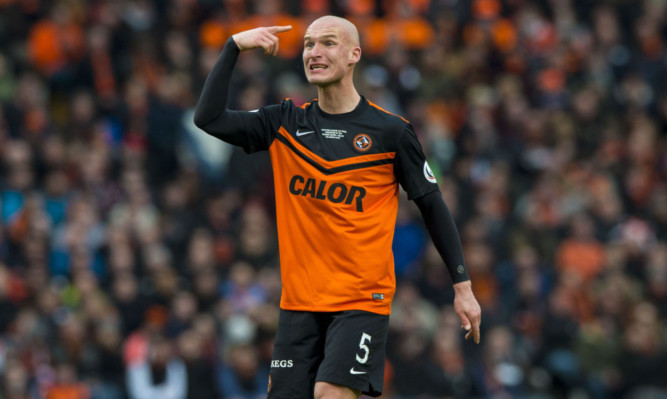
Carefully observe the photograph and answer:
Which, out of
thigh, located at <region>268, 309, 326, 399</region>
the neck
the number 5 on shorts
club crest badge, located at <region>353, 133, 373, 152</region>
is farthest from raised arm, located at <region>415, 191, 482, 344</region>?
thigh, located at <region>268, 309, 326, 399</region>

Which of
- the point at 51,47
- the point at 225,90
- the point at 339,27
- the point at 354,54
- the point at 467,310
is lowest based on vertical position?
the point at 467,310

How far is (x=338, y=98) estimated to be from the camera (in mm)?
6578

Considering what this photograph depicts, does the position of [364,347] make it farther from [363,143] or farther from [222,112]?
[222,112]

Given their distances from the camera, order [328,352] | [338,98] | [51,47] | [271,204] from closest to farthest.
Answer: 1. [328,352]
2. [338,98]
3. [271,204]
4. [51,47]

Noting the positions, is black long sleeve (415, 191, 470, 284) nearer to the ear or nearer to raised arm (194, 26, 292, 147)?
the ear

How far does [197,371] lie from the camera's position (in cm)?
1181

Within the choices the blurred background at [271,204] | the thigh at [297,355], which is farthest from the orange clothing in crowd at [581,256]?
the thigh at [297,355]

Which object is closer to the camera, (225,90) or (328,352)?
(328,352)

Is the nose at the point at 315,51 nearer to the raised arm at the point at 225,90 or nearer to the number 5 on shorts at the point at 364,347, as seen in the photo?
the raised arm at the point at 225,90

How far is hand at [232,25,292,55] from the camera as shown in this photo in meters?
6.38

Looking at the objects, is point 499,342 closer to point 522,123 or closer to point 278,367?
point 522,123

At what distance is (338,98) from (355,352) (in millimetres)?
1478

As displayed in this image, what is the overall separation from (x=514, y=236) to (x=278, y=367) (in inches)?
335

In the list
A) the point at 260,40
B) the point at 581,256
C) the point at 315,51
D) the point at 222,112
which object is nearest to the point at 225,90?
the point at 222,112
